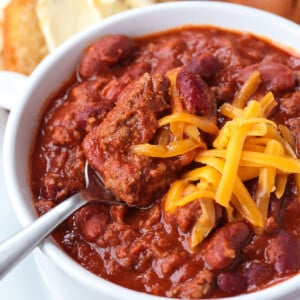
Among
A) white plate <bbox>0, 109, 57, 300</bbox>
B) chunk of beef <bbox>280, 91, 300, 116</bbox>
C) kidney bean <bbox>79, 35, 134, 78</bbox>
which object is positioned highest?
kidney bean <bbox>79, 35, 134, 78</bbox>

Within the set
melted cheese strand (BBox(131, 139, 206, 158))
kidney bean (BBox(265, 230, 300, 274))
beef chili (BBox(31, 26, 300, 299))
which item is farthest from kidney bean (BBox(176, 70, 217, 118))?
kidney bean (BBox(265, 230, 300, 274))

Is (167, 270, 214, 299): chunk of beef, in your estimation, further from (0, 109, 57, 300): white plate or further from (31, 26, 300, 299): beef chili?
(0, 109, 57, 300): white plate

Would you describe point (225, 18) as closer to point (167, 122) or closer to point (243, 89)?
point (243, 89)

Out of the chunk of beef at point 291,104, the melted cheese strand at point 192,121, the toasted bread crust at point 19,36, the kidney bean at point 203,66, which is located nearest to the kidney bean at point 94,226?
the melted cheese strand at point 192,121

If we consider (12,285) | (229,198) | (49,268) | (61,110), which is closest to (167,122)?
(229,198)

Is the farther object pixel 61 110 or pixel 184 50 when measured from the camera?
pixel 184 50

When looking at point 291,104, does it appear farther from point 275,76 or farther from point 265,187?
point 265,187
